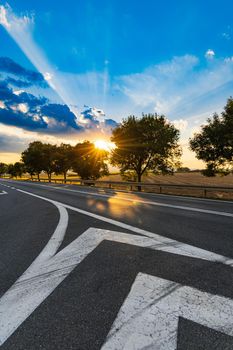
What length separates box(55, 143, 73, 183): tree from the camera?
51.0m

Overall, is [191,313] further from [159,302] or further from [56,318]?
[56,318]

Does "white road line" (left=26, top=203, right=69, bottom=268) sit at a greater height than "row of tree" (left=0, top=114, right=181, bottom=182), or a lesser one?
lesser

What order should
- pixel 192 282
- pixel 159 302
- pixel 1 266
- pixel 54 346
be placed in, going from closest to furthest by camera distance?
pixel 54 346 < pixel 159 302 < pixel 192 282 < pixel 1 266

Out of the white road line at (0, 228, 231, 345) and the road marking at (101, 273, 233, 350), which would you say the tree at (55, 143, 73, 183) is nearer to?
the white road line at (0, 228, 231, 345)

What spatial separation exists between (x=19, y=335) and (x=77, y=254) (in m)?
1.96

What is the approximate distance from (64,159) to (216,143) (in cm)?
3884

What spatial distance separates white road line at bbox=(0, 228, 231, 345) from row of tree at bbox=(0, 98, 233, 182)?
16959mm

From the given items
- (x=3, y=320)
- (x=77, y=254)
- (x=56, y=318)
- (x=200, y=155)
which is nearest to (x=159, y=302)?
(x=56, y=318)

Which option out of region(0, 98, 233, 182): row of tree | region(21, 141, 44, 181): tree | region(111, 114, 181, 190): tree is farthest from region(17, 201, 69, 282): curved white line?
region(21, 141, 44, 181): tree

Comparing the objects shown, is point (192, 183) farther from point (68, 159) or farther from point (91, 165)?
point (68, 159)

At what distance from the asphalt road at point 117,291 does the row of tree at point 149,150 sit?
1690 centimetres

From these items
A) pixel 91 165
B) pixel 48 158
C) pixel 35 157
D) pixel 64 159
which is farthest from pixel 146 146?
pixel 35 157

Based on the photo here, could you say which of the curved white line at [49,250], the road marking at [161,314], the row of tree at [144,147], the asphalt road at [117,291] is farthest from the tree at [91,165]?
the road marking at [161,314]

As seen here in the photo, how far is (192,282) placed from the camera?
2799mm
